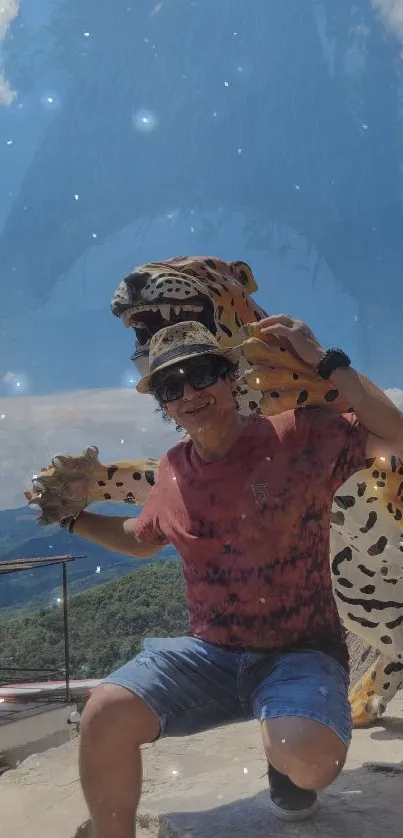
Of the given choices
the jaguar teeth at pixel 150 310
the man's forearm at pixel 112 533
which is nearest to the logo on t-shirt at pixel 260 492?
the man's forearm at pixel 112 533

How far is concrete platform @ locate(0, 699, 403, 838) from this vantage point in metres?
1.64

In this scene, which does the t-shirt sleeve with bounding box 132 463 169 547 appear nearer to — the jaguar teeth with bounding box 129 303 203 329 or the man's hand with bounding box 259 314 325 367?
the man's hand with bounding box 259 314 325 367

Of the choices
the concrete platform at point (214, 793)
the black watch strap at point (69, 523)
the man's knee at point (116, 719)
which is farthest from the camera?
the black watch strap at point (69, 523)

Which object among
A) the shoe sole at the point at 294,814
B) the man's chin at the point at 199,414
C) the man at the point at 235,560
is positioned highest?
the man's chin at the point at 199,414

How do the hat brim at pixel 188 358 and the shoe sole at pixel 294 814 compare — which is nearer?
the hat brim at pixel 188 358

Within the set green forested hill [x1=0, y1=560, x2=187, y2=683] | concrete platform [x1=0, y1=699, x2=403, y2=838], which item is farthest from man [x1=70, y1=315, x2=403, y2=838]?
green forested hill [x1=0, y1=560, x2=187, y2=683]

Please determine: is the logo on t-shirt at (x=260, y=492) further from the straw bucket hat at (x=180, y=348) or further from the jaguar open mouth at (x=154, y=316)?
the jaguar open mouth at (x=154, y=316)

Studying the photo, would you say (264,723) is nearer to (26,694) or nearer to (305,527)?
(305,527)

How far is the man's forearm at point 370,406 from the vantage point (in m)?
1.44

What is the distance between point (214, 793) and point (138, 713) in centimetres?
71

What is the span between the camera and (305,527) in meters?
1.54

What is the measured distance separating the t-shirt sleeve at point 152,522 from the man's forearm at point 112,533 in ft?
0.38

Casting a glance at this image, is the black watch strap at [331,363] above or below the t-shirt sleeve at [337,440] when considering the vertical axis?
above

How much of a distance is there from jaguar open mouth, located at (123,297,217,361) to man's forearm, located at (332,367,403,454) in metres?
0.81
